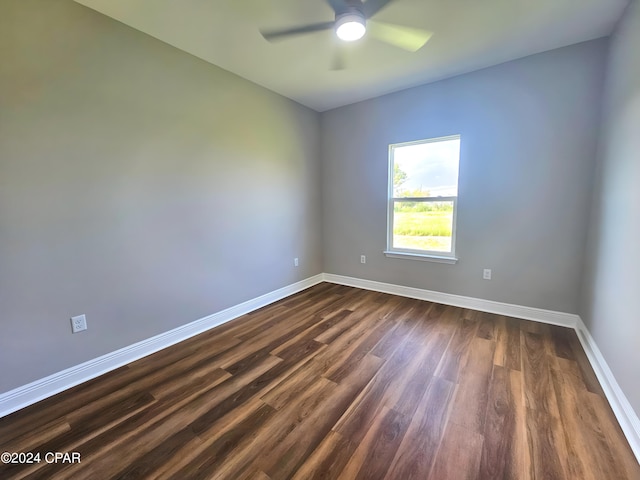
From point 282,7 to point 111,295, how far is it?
8.04ft

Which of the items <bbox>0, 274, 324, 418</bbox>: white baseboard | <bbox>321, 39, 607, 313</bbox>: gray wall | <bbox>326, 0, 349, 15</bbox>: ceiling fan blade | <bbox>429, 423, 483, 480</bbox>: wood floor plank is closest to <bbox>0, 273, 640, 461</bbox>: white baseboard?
<bbox>0, 274, 324, 418</bbox>: white baseboard

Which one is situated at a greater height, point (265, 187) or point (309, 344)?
point (265, 187)

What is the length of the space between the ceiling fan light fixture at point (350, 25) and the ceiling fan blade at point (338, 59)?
0.49 m

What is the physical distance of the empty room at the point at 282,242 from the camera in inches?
56.7

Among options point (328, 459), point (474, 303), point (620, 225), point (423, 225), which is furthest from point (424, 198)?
point (328, 459)

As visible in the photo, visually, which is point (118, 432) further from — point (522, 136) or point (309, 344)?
point (522, 136)

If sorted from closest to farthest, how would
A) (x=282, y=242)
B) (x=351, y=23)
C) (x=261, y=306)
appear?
(x=351, y=23) → (x=261, y=306) → (x=282, y=242)

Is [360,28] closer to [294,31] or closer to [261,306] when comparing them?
[294,31]

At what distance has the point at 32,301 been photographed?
171 centimetres

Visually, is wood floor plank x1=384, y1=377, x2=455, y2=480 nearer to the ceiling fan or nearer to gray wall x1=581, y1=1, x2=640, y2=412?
gray wall x1=581, y1=1, x2=640, y2=412

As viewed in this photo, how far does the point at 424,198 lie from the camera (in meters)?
3.29

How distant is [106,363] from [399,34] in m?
3.45

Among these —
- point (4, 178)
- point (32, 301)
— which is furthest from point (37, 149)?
point (32, 301)

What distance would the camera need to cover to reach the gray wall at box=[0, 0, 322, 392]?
164 centimetres
